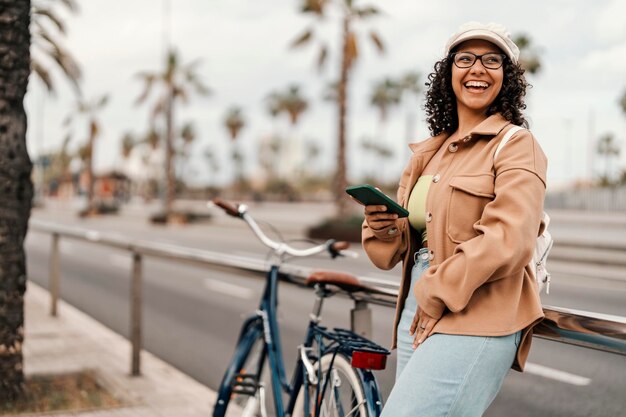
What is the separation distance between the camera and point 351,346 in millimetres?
2811

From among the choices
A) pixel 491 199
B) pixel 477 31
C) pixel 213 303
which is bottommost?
pixel 213 303

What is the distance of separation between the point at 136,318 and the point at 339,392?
3.42m

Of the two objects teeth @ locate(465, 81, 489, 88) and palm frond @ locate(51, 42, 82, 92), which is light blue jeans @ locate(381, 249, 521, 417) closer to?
teeth @ locate(465, 81, 489, 88)

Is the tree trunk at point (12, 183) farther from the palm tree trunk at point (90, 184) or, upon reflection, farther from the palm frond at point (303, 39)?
the palm tree trunk at point (90, 184)

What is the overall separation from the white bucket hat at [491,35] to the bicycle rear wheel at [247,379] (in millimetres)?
2125

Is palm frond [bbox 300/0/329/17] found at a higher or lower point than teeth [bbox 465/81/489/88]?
higher

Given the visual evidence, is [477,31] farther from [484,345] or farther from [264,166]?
[264,166]

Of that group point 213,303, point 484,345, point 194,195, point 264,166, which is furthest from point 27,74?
point 264,166

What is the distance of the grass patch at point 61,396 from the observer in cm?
488

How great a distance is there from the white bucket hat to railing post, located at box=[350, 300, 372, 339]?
1396 mm

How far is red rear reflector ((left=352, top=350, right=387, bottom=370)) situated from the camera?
2.69 meters

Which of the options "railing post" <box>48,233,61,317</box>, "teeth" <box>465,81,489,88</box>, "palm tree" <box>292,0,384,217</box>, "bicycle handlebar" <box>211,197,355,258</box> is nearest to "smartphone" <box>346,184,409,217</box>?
"teeth" <box>465,81,489,88</box>

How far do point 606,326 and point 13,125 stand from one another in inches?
160

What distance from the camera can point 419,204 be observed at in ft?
7.88
